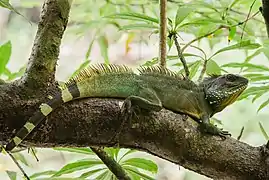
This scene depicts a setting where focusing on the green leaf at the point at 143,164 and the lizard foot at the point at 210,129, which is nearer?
→ the lizard foot at the point at 210,129

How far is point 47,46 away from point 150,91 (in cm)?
38

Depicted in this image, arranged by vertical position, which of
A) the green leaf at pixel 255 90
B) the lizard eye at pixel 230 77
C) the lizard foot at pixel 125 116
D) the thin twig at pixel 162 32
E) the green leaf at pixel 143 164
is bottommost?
the green leaf at pixel 143 164

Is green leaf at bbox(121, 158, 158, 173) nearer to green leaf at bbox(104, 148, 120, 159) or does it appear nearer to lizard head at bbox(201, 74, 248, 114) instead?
green leaf at bbox(104, 148, 120, 159)

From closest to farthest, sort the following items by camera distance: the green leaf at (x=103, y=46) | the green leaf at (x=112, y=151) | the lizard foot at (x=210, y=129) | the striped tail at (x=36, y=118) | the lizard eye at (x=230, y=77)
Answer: the striped tail at (x=36, y=118), the lizard foot at (x=210, y=129), the green leaf at (x=112, y=151), the lizard eye at (x=230, y=77), the green leaf at (x=103, y=46)

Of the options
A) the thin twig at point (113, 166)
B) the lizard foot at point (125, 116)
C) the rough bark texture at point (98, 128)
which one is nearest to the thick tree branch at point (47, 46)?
the rough bark texture at point (98, 128)

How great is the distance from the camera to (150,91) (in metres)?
1.13

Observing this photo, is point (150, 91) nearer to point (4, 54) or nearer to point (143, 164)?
point (143, 164)

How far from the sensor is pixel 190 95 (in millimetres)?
1244

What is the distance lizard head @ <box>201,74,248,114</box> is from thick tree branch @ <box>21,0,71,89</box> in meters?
0.59

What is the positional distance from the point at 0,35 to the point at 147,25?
1.88m

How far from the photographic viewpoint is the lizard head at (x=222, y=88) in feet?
4.33

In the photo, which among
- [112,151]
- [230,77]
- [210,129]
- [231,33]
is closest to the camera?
[210,129]

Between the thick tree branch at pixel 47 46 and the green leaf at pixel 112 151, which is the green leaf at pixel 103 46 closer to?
the green leaf at pixel 112 151

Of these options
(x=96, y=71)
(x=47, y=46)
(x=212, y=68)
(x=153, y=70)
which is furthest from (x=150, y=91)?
(x=47, y=46)
